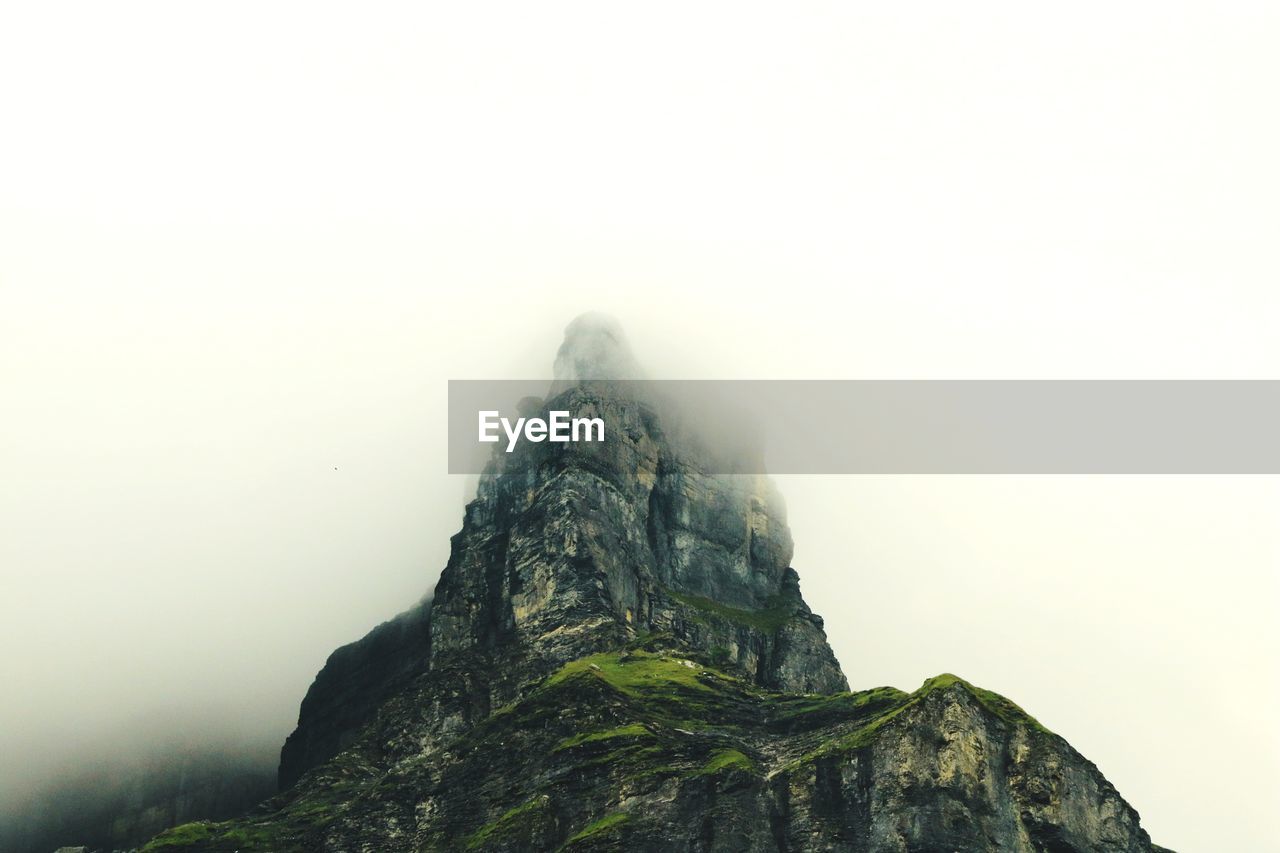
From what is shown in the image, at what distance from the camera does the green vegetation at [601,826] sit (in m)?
184

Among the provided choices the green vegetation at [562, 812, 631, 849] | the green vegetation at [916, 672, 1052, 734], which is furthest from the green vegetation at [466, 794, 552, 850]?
the green vegetation at [916, 672, 1052, 734]

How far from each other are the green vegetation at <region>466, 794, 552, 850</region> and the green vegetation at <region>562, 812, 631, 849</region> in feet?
24.4

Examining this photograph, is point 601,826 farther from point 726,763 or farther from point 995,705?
point 995,705

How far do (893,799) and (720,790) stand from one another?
876 inches

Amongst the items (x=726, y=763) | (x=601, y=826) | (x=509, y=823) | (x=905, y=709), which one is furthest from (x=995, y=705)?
(x=509, y=823)

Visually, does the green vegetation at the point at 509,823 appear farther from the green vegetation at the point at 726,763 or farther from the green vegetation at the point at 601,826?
the green vegetation at the point at 726,763

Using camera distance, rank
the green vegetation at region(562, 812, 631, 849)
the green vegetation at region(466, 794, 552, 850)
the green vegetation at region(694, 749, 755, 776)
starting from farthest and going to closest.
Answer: the green vegetation at region(694, 749, 755, 776) → the green vegetation at region(466, 794, 552, 850) → the green vegetation at region(562, 812, 631, 849)

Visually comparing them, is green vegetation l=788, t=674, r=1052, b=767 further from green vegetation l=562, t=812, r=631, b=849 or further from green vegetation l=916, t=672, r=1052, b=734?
green vegetation l=562, t=812, r=631, b=849

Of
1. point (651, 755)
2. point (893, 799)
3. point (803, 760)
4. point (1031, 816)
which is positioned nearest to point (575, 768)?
point (651, 755)

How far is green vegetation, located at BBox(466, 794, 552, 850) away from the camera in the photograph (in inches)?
7520

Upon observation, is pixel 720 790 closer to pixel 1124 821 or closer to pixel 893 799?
pixel 893 799

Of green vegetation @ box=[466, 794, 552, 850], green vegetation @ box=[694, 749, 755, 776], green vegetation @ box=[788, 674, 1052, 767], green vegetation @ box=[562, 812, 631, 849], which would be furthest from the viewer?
green vegetation @ box=[694, 749, 755, 776]

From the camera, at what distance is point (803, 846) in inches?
7131

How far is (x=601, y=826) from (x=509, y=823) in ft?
44.9
